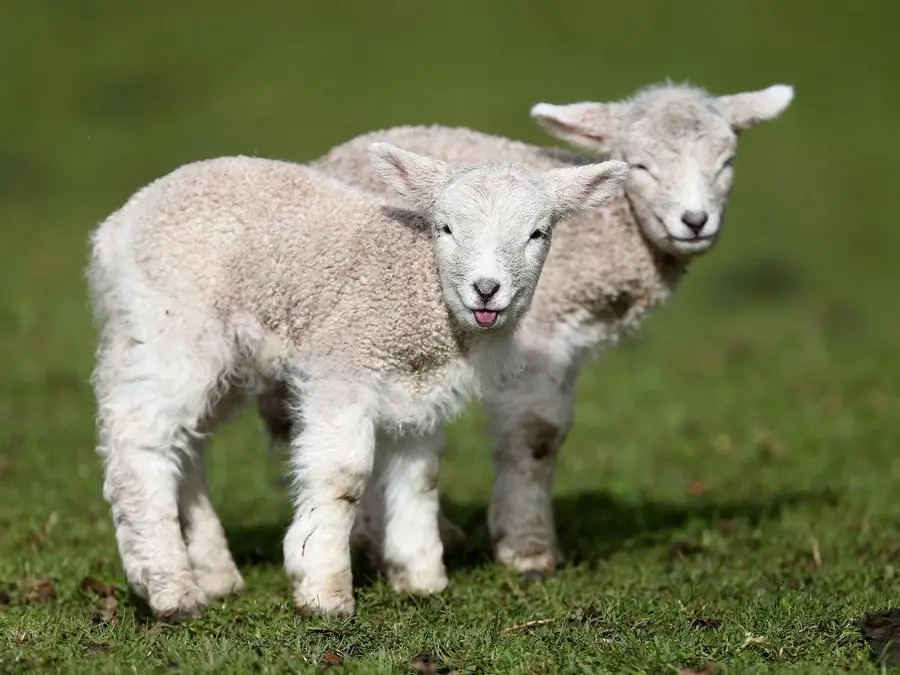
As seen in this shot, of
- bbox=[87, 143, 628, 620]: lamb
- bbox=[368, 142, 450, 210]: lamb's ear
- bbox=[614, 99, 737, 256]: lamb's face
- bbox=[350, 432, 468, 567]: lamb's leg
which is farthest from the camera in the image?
bbox=[614, 99, 737, 256]: lamb's face

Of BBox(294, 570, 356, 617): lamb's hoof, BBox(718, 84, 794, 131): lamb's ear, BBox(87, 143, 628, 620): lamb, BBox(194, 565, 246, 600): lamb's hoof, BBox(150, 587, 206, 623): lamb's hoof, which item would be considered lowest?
BBox(194, 565, 246, 600): lamb's hoof

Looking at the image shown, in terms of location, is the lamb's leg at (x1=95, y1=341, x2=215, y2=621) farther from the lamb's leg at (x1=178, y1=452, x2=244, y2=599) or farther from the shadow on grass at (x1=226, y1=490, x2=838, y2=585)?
the shadow on grass at (x1=226, y1=490, x2=838, y2=585)

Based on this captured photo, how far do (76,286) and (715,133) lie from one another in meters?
9.91

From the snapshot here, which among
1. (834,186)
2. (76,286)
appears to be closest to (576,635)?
(76,286)

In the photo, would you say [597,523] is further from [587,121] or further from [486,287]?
[486,287]

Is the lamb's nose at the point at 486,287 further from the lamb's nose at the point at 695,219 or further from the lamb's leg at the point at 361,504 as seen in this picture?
the lamb's nose at the point at 695,219

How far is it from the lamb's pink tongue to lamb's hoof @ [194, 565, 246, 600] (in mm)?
2109

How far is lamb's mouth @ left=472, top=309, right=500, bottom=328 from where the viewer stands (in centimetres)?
707

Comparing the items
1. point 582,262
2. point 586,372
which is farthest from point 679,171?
point 586,372

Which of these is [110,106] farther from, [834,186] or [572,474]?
[572,474]

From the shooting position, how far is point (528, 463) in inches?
358

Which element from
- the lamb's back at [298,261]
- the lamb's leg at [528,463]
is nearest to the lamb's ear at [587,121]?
the lamb's leg at [528,463]

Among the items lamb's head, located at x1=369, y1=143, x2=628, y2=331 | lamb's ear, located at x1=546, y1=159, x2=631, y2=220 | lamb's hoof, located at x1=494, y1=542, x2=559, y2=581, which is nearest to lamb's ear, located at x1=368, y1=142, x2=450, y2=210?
lamb's head, located at x1=369, y1=143, x2=628, y2=331

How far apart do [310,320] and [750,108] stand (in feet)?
11.3
